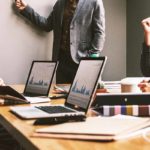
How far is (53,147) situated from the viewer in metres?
0.91

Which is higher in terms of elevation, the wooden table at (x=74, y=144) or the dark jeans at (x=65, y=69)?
the wooden table at (x=74, y=144)

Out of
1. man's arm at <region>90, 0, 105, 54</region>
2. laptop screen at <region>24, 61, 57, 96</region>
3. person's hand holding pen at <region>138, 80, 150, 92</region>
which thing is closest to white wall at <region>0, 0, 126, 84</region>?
man's arm at <region>90, 0, 105, 54</region>

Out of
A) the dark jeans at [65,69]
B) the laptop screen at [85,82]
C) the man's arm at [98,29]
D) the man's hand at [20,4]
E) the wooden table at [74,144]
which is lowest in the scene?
the dark jeans at [65,69]

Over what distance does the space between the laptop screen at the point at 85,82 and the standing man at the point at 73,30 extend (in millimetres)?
1925

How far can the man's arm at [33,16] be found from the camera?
3.60m

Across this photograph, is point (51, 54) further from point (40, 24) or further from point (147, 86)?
point (147, 86)

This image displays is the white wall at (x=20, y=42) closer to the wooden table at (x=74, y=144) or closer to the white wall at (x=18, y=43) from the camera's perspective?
the white wall at (x=18, y=43)

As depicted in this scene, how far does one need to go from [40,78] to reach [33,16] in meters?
1.62

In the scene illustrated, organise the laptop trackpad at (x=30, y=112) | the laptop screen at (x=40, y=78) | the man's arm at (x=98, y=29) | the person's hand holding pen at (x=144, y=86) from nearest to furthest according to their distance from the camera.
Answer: the laptop trackpad at (x=30, y=112) → the person's hand holding pen at (x=144, y=86) → the laptop screen at (x=40, y=78) → the man's arm at (x=98, y=29)

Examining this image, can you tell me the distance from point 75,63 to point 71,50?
0.45ft

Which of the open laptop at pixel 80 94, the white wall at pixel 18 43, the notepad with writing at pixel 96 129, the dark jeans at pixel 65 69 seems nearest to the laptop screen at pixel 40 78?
the open laptop at pixel 80 94

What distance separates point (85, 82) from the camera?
1.49 meters

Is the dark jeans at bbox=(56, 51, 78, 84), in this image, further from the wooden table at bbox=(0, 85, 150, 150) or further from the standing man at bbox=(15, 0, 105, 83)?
the wooden table at bbox=(0, 85, 150, 150)

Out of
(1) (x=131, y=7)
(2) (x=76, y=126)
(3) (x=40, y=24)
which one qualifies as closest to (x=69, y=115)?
(2) (x=76, y=126)
